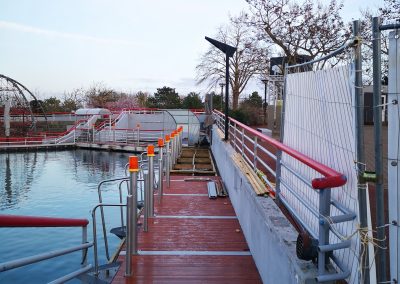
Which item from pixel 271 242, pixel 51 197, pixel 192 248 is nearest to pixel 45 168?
pixel 51 197

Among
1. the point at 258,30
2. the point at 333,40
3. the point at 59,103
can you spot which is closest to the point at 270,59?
the point at 258,30

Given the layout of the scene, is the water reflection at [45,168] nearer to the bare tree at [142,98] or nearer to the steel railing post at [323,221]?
the steel railing post at [323,221]

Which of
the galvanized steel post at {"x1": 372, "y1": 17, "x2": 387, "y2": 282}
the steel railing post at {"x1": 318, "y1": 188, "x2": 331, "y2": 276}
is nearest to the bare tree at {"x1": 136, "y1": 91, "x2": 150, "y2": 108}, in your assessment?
the steel railing post at {"x1": 318, "y1": 188, "x2": 331, "y2": 276}

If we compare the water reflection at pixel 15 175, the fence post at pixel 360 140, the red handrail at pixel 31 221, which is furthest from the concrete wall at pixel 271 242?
the water reflection at pixel 15 175

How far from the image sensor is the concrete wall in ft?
9.50

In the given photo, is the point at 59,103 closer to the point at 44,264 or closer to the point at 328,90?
the point at 44,264

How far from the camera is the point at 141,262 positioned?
197 inches

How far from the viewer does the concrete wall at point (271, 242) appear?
2.90m

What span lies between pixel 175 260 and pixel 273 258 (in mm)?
1802

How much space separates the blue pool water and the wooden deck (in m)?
2.53

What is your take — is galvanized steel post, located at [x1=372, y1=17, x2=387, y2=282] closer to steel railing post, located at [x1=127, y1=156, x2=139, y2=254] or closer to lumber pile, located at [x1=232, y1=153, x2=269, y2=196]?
lumber pile, located at [x1=232, y1=153, x2=269, y2=196]

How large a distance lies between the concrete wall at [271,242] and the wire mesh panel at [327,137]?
0.19 metres

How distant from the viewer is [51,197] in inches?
627

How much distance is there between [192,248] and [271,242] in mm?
2047
